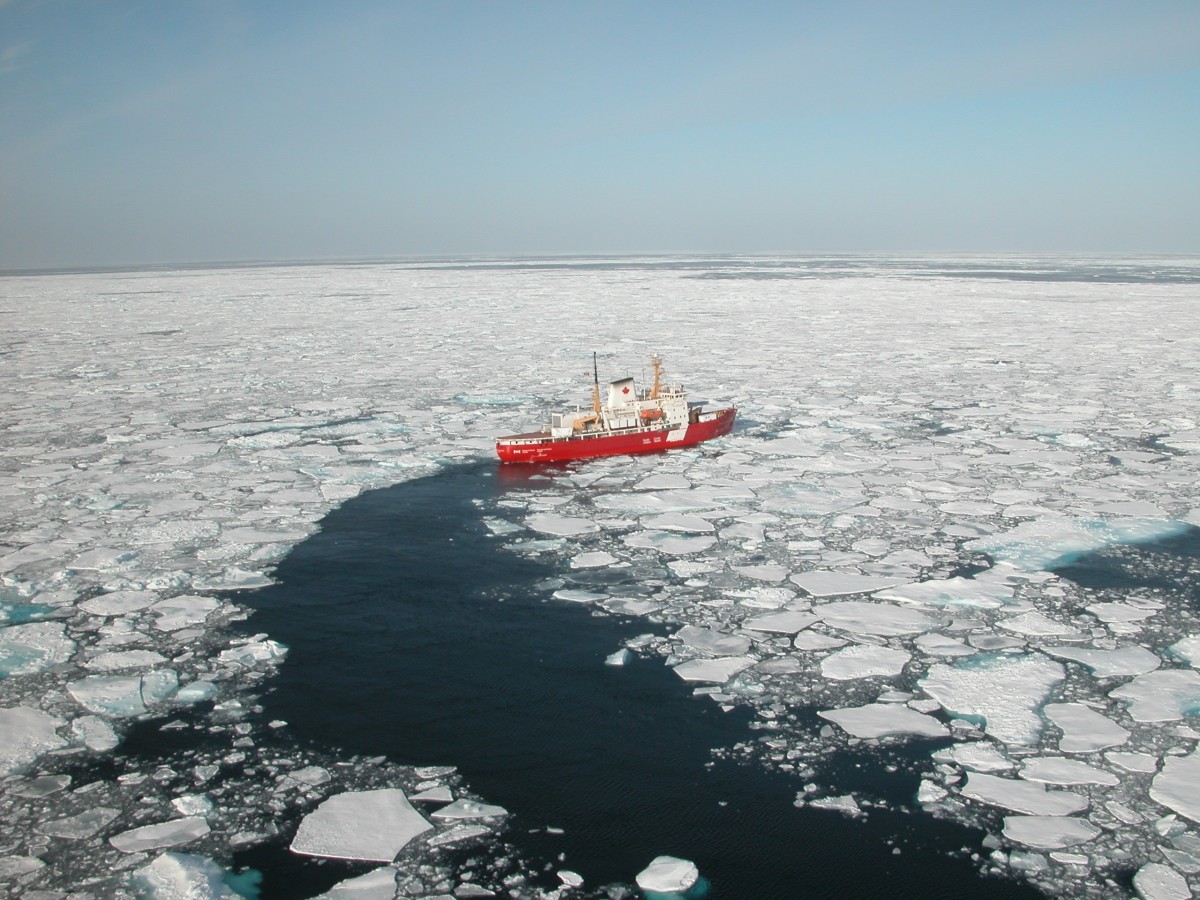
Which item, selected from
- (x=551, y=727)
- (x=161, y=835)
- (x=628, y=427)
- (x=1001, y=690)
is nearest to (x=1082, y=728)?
(x=1001, y=690)

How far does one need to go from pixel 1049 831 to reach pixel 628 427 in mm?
6914

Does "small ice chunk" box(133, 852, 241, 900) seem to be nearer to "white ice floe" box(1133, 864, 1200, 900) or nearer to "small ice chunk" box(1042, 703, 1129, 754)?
"white ice floe" box(1133, 864, 1200, 900)

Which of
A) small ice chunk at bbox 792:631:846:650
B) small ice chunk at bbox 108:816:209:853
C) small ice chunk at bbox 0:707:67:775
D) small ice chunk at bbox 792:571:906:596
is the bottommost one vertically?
small ice chunk at bbox 108:816:209:853

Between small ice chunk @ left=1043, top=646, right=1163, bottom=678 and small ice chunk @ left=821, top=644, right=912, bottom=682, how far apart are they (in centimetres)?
91

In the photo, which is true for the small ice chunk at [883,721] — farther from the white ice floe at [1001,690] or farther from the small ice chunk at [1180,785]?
the small ice chunk at [1180,785]

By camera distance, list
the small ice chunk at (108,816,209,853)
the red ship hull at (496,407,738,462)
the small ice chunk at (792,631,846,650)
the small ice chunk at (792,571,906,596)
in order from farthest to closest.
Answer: the red ship hull at (496,407,738,462)
the small ice chunk at (792,571,906,596)
the small ice chunk at (792,631,846,650)
the small ice chunk at (108,816,209,853)

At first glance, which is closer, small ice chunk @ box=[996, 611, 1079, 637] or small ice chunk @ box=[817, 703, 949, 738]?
small ice chunk @ box=[817, 703, 949, 738]

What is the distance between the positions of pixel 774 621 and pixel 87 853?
3.73 metres

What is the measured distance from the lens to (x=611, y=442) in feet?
31.5

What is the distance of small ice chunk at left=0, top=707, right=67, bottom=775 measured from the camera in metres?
3.82

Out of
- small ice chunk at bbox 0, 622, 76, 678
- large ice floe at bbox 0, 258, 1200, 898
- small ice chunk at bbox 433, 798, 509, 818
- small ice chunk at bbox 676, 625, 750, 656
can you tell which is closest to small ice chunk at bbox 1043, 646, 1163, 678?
large ice floe at bbox 0, 258, 1200, 898

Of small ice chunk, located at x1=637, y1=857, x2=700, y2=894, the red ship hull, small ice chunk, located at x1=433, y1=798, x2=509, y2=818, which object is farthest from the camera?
the red ship hull

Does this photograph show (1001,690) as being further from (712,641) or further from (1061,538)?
(1061,538)

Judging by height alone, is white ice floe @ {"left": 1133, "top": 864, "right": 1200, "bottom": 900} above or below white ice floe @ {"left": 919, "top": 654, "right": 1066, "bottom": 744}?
below
